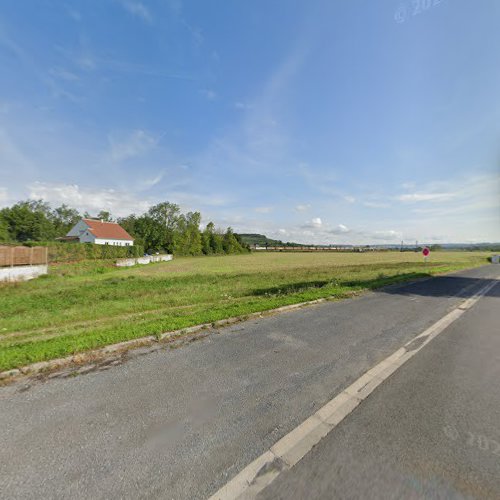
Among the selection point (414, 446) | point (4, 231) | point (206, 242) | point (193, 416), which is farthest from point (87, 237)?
point (414, 446)

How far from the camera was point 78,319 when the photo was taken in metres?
8.22

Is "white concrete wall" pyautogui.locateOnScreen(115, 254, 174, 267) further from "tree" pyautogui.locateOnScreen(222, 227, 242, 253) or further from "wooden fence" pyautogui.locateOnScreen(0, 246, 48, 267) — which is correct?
"tree" pyautogui.locateOnScreen(222, 227, 242, 253)

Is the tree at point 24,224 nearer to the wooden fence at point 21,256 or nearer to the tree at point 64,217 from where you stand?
the tree at point 64,217

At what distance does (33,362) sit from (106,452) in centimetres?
272

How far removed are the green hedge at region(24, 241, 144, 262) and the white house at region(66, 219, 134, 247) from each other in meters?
23.6

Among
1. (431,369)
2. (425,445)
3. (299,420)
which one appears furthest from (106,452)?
(431,369)

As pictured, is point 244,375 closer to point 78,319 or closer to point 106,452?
point 106,452

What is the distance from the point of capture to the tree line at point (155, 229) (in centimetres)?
5789

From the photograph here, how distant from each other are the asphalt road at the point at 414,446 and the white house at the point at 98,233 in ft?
212

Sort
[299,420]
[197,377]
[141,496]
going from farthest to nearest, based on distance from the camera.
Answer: [197,377] → [299,420] → [141,496]

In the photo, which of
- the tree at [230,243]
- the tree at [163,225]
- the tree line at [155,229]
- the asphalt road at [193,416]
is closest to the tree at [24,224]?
the tree line at [155,229]

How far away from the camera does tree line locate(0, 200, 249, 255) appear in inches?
2279

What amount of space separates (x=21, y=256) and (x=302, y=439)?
72.2 feet

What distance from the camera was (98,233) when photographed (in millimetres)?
61688
